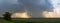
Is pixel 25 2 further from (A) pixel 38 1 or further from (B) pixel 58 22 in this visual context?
(B) pixel 58 22

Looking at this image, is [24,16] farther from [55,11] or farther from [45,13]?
[55,11]

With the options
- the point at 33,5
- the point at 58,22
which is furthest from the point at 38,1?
the point at 58,22

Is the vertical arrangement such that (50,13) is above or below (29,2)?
below

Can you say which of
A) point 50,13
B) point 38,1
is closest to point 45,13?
point 50,13

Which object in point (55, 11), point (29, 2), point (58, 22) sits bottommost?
point (58, 22)

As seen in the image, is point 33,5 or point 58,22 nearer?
point 58,22

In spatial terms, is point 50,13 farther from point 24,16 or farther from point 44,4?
point 24,16

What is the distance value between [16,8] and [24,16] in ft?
0.42

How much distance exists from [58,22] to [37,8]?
1.15 feet

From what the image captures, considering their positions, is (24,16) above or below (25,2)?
below

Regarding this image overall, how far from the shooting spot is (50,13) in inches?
55.1

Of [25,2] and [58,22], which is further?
[25,2]

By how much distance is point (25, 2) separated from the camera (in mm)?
1411

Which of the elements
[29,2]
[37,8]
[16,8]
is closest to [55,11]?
[37,8]
